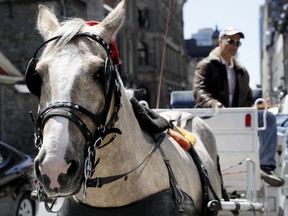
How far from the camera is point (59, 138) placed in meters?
2.73

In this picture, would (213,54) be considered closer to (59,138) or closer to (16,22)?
(59,138)

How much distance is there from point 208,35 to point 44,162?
6082 inches

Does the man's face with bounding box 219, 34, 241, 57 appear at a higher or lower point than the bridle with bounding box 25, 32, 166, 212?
higher

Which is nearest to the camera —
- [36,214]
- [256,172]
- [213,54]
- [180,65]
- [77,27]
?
[77,27]

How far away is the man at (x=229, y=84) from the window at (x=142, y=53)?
166ft

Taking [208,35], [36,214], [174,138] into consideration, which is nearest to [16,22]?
[36,214]

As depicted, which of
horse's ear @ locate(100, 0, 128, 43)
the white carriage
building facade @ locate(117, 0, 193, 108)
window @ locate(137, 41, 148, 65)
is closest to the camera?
horse's ear @ locate(100, 0, 128, 43)

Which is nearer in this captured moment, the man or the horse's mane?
the horse's mane

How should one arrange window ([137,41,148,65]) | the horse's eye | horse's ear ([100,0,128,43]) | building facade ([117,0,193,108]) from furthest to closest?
window ([137,41,148,65]), building facade ([117,0,193,108]), horse's ear ([100,0,128,43]), the horse's eye

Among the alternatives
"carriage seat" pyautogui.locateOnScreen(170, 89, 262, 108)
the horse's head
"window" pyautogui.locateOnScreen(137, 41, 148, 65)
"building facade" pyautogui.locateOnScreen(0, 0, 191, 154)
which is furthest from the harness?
"window" pyautogui.locateOnScreen(137, 41, 148, 65)

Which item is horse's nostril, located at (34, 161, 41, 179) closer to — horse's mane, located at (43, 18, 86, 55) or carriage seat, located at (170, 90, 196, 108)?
horse's mane, located at (43, 18, 86, 55)

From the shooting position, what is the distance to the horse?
2.78 m

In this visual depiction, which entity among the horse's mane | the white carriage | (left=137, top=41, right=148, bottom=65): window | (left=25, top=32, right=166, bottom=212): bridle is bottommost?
(left=137, top=41, right=148, bottom=65): window

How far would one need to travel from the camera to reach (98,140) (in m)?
2.95
